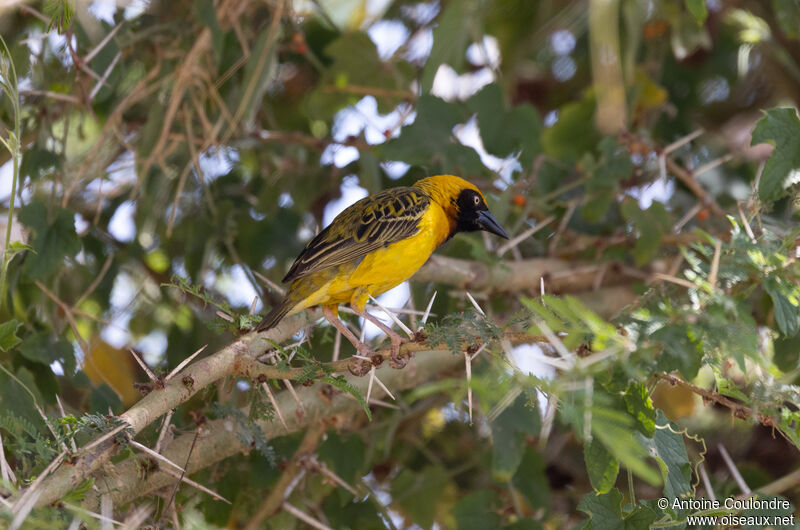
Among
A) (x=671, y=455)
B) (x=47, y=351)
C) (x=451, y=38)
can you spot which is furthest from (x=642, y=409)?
(x=451, y=38)

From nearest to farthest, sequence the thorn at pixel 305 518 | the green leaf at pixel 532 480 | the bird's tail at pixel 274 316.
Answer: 1. the thorn at pixel 305 518
2. the bird's tail at pixel 274 316
3. the green leaf at pixel 532 480

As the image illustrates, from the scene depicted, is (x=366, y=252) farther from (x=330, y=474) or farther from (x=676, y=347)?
(x=676, y=347)

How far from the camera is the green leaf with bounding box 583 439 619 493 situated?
2500 millimetres

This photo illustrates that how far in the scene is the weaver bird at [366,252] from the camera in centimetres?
378

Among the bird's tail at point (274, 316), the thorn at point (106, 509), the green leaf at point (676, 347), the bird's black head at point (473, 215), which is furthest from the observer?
the bird's black head at point (473, 215)

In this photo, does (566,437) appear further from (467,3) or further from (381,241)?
(467,3)

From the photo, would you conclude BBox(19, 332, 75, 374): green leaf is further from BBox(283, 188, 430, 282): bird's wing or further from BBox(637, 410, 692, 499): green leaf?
BBox(637, 410, 692, 499): green leaf

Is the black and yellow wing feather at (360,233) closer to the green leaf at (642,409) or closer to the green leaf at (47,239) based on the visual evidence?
the green leaf at (47,239)

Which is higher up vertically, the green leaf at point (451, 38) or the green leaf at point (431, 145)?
the green leaf at point (451, 38)

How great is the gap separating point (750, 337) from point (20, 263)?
10.7 feet

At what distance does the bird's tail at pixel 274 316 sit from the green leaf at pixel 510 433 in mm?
1059

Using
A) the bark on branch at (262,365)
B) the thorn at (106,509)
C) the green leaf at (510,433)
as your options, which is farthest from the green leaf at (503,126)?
the thorn at (106,509)

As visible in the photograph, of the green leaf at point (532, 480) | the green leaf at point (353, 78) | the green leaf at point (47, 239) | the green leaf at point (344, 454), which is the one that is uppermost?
the green leaf at point (47, 239)

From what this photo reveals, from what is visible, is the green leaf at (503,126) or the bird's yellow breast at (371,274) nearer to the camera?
the bird's yellow breast at (371,274)
